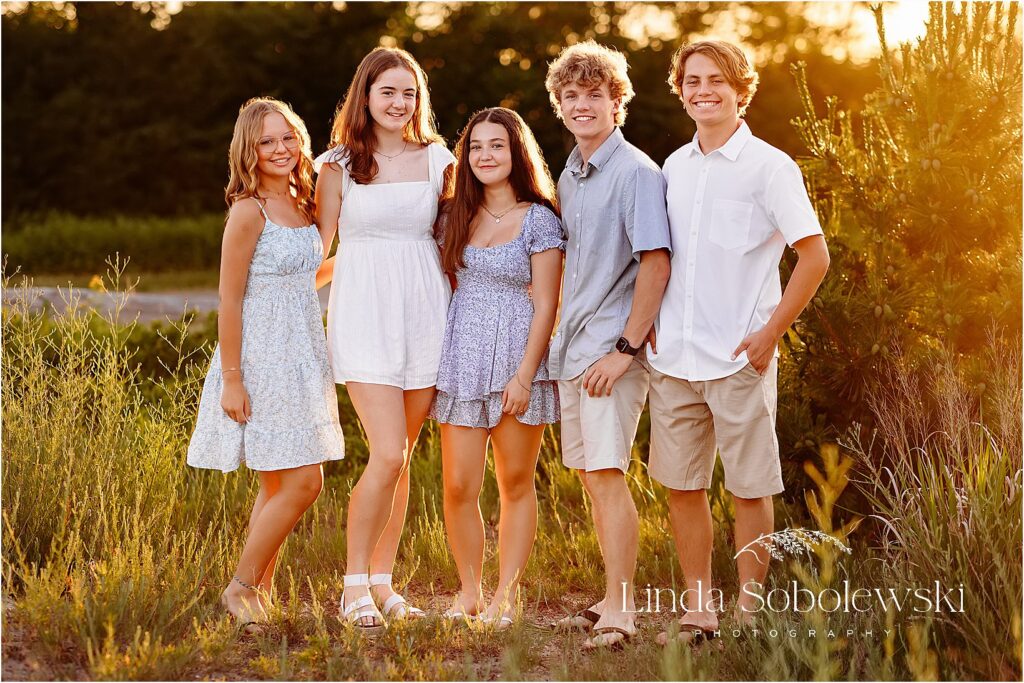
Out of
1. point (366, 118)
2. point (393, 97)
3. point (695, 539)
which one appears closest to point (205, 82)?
point (366, 118)

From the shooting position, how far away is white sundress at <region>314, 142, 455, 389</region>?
420cm

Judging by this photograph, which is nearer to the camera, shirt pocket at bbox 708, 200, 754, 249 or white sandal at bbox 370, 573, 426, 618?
Answer: shirt pocket at bbox 708, 200, 754, 249

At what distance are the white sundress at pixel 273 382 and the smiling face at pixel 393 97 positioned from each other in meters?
0.58

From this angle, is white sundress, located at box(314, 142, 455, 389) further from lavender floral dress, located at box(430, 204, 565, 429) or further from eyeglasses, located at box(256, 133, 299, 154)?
eyeglasses, located at box(256, 133, 299, 154)

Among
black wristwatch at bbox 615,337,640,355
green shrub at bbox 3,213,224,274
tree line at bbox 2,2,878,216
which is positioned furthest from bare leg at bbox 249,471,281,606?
tree line at bbox 2,2,878,216

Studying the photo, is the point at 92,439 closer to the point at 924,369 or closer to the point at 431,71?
the point at 924,369

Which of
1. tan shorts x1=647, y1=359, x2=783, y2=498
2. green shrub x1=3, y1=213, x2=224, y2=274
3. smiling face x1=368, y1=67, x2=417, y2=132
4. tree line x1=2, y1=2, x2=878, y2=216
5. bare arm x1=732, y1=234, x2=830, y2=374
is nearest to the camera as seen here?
bare arm x1=732, y1=234, x2=830, y2=374

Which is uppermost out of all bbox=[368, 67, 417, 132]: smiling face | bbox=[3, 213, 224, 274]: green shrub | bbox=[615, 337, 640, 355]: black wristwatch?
bbox=[3, 213, 224, 274]: green shrub

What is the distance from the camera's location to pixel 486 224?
14.0 ft

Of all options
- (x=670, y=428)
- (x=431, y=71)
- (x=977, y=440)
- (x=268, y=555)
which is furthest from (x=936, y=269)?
(x=431, y=71)

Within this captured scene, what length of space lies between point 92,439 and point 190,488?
916 mm

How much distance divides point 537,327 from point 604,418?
443 millimetres

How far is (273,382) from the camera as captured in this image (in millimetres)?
4109

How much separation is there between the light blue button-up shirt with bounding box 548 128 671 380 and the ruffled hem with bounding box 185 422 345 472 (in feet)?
3.28
